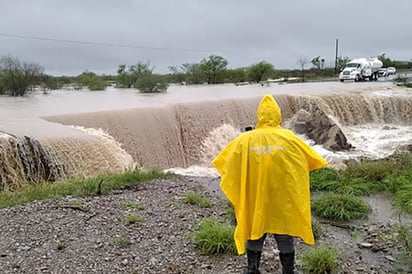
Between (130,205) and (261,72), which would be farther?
(261,72)

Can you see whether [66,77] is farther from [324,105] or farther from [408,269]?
[408,269]

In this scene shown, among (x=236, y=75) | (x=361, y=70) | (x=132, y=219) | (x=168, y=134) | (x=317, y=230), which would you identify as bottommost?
(x=168, y=134)

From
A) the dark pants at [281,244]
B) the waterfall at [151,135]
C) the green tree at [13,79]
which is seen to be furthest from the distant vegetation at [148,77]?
the dark pants at [281,244]

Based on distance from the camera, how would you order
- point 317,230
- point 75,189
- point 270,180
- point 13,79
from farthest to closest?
point 13,79 < point 75,189 < point 317,230 < point 270,180

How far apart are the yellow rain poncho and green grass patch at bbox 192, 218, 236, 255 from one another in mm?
937

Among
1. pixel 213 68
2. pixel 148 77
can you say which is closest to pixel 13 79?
pixel 148 77

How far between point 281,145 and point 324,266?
1.28 meters

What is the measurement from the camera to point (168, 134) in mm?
12609

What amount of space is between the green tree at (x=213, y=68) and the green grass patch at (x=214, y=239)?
36.6 meters

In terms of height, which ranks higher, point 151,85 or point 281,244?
point 151,85

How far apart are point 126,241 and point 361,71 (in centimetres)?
3529

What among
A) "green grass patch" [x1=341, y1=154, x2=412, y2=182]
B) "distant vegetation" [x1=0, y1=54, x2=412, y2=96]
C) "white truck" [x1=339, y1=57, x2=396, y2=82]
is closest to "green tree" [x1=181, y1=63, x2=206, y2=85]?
"distant vegetation" [x1=0, y1=54, x2=412, y2=96]

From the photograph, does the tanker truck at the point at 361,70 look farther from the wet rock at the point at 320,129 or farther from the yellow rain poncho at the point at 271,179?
the yellow rain poncho at the point at 271,179

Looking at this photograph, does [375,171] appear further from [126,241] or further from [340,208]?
[126,241]
